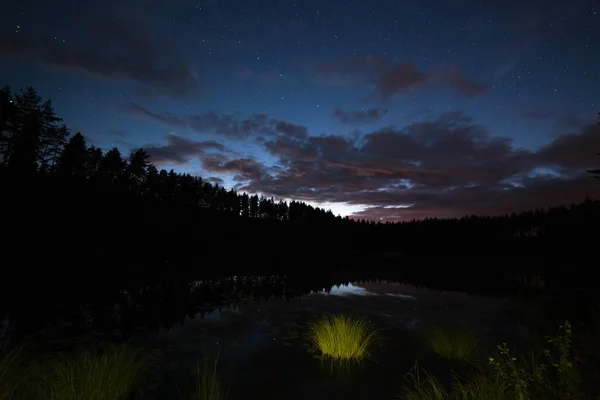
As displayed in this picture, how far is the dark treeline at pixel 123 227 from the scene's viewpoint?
24.9 m

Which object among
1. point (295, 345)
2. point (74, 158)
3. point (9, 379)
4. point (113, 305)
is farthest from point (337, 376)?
point (74, 158)

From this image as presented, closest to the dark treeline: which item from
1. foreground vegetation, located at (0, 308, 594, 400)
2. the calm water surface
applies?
the calm water surface

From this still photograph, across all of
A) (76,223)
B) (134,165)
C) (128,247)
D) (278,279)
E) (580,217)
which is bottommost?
(278,279)

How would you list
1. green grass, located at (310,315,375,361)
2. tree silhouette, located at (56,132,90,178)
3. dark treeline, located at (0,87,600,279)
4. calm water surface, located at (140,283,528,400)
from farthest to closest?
tree silhouette, located at (56,132,90,178)
dark treeline, located at (0,87,600,279)
green grass, located at (310,315,375,361)
calm water surface, located at (140,283,528,400)

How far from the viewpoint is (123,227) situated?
37.8 metres

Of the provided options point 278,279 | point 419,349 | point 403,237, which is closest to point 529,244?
point 403,237

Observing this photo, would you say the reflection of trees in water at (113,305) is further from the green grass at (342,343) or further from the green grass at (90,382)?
the green grass at (342,343)

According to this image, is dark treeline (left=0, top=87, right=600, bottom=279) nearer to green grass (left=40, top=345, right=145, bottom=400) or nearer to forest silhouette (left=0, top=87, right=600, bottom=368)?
forest silhouette (left=0, top=87, right=600, bottom=368)

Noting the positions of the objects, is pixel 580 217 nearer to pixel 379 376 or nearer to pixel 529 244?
pixel 529 244

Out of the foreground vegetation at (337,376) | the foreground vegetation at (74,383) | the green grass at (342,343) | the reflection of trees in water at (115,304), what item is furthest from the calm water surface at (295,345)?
the reflection of trees in water at (115,304)

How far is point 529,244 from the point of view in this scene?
270ft

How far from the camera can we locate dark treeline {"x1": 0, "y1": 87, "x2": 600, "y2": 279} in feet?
81.7

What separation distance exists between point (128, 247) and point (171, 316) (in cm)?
2151

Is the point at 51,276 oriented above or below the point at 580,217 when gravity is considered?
below
